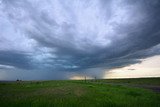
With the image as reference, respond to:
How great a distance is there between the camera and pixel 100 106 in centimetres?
1752

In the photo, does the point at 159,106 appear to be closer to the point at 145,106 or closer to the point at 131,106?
the point at 145,106

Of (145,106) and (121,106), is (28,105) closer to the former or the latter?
(121,106)

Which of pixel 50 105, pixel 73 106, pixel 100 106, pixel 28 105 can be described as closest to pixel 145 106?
pixel 100 106

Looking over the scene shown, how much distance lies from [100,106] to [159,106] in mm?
6364

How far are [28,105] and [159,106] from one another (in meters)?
14.0

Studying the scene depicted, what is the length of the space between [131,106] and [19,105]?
11840 millimetres

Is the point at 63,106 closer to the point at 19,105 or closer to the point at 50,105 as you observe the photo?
the point at 50,105

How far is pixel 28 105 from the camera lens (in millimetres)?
16781

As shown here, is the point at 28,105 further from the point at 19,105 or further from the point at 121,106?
the point at 121,106

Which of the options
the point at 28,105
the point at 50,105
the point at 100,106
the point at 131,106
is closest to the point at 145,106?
the point at 131,106

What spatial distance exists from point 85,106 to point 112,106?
2.93m

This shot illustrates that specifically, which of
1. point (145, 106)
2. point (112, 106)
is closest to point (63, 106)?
point (112, 106)

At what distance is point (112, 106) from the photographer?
1738 cm

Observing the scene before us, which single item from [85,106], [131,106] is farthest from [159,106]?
[85,106]
